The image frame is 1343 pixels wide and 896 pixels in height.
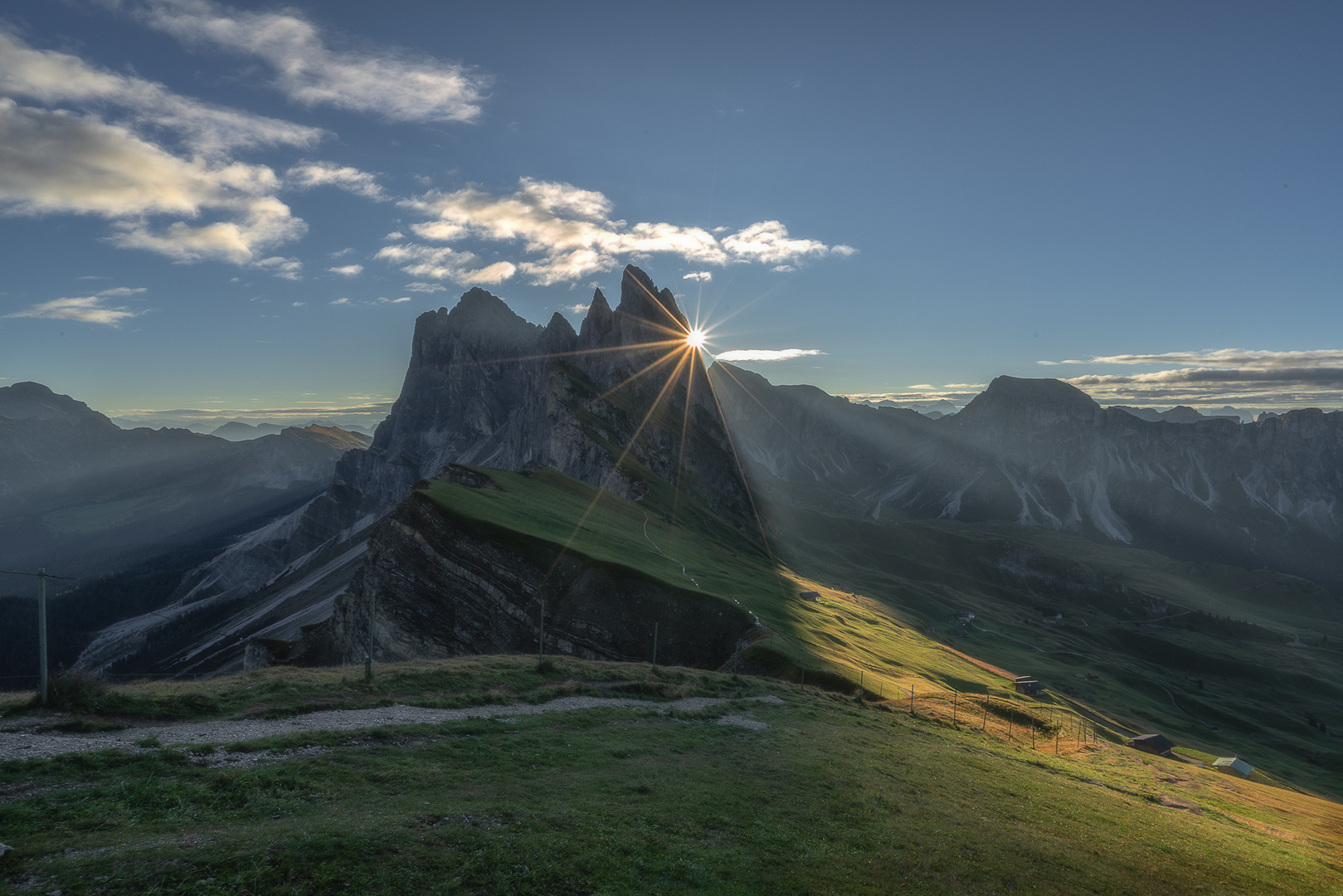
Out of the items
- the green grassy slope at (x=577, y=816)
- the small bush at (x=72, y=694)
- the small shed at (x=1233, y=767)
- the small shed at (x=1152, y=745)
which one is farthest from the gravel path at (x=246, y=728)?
the small shed at (x=1233, y=767)

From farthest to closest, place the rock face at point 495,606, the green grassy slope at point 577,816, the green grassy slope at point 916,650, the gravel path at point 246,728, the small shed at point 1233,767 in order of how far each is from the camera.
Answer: the small shed at point 1233,767
the green grassy slope at point 916,650
the rock face at point 495,606
the gravel path at point 246,728
the green grassy slope at point 577,816

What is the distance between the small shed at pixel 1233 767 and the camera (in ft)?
289

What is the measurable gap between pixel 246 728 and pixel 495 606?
40437mm

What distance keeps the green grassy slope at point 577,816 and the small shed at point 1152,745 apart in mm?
53930

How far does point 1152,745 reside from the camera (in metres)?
88.2

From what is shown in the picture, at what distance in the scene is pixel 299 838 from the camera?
1512 cm

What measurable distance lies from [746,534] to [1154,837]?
148m

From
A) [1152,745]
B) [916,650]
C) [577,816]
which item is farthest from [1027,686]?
[577,816]

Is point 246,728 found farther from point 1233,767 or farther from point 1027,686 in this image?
point 1233,767

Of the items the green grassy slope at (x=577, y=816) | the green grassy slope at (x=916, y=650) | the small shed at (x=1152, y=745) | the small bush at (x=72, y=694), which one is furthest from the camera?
the small shed at (x=1152, y=745)

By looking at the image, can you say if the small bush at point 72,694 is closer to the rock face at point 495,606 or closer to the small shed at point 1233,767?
the rock face at point 495,606

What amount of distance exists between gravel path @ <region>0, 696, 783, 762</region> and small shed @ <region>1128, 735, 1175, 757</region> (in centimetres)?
8148

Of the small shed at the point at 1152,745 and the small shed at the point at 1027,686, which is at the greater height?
the small shed at the point at 1027,686

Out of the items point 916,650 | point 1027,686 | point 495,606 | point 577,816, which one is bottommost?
point 1027,686
